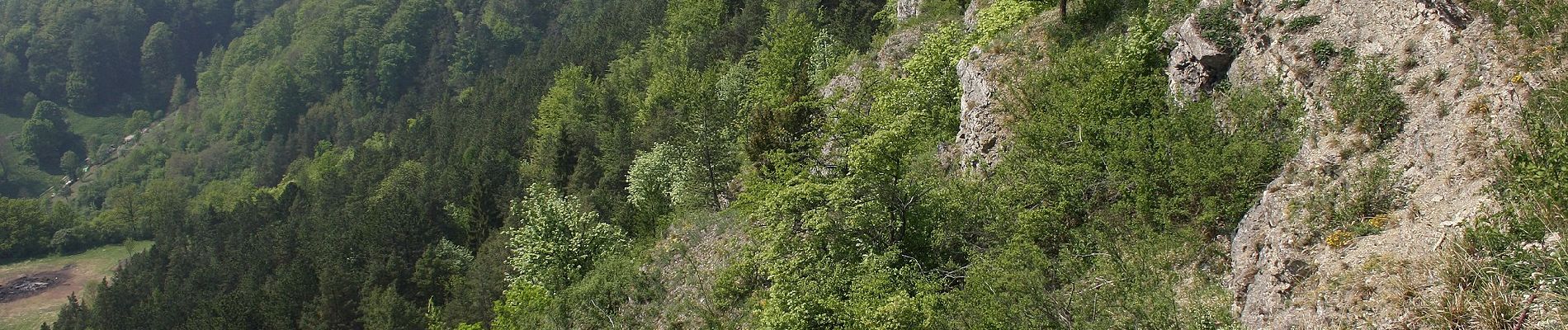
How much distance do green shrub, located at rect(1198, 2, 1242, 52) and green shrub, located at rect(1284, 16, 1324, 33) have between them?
1.07 metres

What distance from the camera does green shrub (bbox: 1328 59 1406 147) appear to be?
40.7 feet

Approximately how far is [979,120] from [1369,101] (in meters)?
9.60

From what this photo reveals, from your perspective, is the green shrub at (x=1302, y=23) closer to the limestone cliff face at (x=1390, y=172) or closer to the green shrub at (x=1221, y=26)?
the limestone cliff face at (x=1390, y=172)

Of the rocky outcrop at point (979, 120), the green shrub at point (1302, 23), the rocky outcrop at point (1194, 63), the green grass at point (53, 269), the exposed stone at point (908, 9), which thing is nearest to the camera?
the green shrub at point (1302, 23)

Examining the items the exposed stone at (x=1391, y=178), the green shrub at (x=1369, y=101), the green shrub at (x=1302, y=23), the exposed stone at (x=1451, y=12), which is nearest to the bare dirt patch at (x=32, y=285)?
the green shrub at (x=1302, y=23)

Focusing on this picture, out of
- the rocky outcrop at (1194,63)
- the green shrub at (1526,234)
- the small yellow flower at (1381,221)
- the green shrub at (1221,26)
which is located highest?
the green shrub at (1526,234)

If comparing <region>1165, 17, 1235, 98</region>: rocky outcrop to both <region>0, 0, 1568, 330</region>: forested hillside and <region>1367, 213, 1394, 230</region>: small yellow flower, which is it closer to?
<region>0, 0, 1568, 330</region>: forested hillside

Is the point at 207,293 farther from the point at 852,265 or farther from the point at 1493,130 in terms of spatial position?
the point at 1493,130

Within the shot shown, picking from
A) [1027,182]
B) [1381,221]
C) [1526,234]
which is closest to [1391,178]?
[1381,221]

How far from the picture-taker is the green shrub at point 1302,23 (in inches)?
596

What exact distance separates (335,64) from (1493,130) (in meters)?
187

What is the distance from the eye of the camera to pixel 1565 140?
946 centimetres

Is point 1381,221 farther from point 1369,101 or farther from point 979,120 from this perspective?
point 979,120

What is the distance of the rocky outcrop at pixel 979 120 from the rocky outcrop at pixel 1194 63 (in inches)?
146
